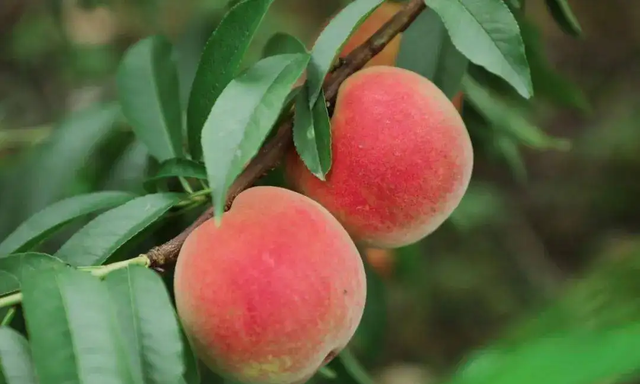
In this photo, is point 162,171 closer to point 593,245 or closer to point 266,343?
point 266,343

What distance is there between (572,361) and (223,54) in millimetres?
352

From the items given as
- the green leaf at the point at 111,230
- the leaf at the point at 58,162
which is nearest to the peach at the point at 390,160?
the green leaf at the point at 111,230

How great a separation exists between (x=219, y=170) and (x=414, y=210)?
19 centimetres

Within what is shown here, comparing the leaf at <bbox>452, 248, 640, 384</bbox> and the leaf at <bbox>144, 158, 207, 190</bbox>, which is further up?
the leaf at <bbox>144, 158, 207, 190</bbox>

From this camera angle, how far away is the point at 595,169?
1715mm

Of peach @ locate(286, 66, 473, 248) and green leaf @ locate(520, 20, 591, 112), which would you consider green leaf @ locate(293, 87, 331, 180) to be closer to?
peach @ locate(286, 66, 473, 248)

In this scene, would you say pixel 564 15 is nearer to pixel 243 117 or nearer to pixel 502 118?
pixel 502 118

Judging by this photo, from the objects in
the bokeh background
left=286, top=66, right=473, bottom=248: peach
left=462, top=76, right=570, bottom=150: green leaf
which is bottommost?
the bokeh background

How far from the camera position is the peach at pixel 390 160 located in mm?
535

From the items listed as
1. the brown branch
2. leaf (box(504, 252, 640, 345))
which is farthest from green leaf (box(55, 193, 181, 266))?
leaf (box(504, 252, 640, 345))

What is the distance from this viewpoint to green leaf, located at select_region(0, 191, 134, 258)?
56 cm

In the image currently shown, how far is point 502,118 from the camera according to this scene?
2.79 ft

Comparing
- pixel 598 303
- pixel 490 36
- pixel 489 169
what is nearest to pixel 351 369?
pixel 598 303

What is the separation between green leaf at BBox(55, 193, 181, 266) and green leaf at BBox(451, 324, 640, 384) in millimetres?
259
